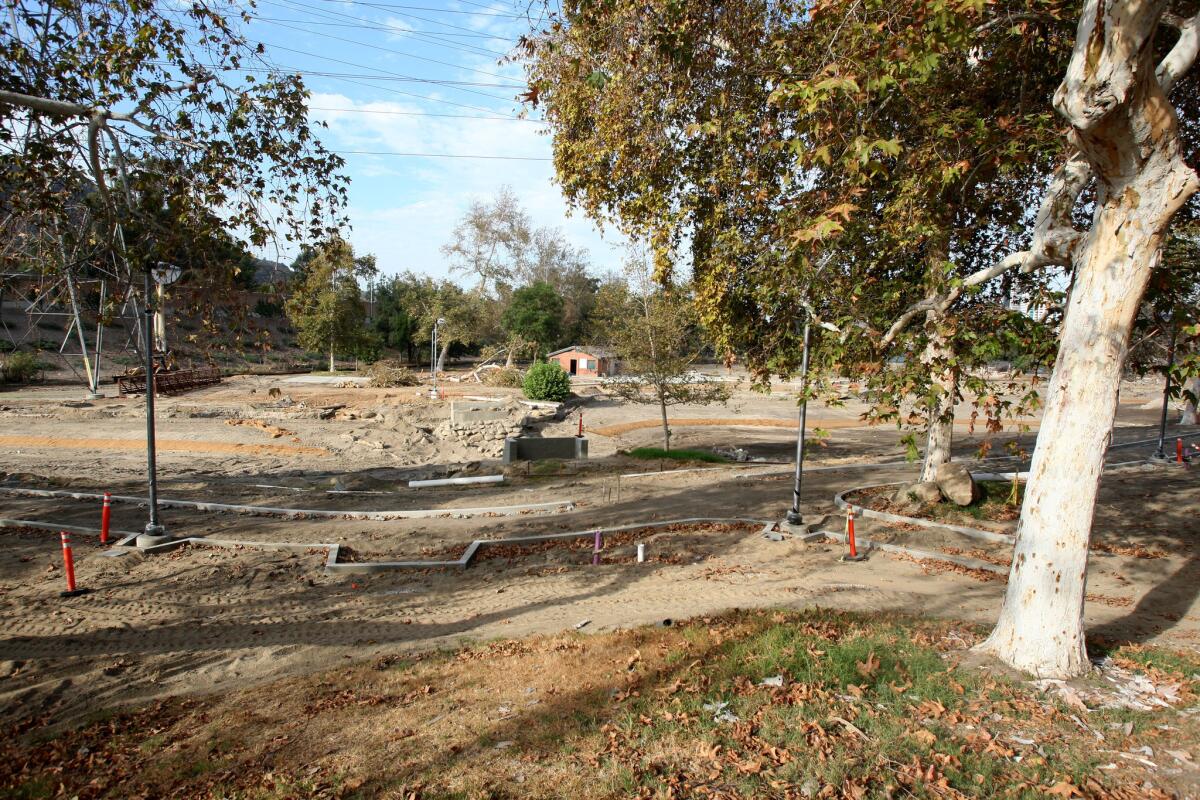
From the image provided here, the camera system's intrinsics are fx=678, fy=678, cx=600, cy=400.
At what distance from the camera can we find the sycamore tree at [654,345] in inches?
955

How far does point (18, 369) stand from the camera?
39062 mm

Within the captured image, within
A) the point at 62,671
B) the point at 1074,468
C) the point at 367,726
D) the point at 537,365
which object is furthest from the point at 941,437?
the point at 537,365

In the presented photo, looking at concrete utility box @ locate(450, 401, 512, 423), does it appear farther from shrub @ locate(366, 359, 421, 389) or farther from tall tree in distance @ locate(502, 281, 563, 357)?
tall tree in distance @ locate(502, 281, 563, 357)

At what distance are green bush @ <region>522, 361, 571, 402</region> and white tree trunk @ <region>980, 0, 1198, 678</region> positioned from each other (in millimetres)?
35272

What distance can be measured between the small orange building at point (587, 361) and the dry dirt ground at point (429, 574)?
4309cm

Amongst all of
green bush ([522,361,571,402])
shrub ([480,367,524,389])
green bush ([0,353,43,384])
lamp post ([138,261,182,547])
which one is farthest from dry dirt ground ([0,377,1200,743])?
shrub ([480,367,524,389])

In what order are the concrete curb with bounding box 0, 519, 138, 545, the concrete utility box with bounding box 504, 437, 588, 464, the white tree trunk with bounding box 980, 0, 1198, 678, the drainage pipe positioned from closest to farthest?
the white tree trunk with bounding box 980, 0, 1198, 678
the concrete curb with bounding box 0, 519, 138, 545
the drainage pipe
the concrete utility box with bounding box 504, 437, 588, 464

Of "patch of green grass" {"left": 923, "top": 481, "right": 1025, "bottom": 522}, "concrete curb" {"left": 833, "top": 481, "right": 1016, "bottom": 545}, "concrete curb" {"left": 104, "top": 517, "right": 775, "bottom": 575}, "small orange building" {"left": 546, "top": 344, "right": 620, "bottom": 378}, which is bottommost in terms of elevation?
"concrete curb" {"left": 104, "top": 517, "right": 775, "bottom": 575}

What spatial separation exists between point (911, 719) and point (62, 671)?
26.2ft

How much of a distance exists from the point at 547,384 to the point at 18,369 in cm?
3041

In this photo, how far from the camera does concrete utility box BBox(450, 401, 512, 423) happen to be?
3106 cm

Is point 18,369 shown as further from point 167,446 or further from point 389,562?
point 389,562

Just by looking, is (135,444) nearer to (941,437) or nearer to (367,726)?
(367,726)

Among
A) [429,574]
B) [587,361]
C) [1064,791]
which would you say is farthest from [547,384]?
[1064,791]
